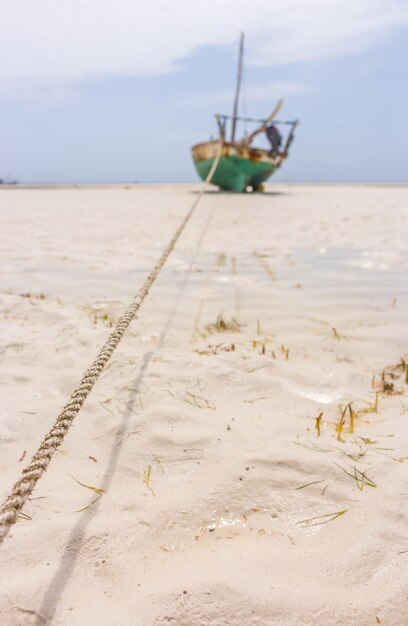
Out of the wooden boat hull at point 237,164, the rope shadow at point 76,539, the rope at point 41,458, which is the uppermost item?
the wooden boat hull at point 237,164

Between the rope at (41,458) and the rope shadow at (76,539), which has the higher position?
the rope at (41,458)

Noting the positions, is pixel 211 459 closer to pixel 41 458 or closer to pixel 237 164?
pixel 41 458

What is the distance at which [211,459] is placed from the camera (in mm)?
1552

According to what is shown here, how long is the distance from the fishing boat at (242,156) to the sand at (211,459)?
41.1 ft

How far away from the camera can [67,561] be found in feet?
3.76

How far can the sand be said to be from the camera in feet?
3.50

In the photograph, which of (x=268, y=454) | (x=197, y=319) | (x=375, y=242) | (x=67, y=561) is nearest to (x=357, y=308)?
(x=197, y=319)

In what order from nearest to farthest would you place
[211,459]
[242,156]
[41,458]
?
[41,458] → [211,459] → [242,156]

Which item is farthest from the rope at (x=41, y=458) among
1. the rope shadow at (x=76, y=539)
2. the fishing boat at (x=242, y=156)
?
the fishing boat at (x=242, y=156)

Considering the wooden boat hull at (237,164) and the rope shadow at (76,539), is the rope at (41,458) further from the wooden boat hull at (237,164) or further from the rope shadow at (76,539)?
the wooden boat hull at (237,164)

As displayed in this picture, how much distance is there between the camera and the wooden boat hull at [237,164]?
15188 mm

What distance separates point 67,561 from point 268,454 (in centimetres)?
71

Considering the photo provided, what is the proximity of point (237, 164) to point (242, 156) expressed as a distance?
0.37 meters

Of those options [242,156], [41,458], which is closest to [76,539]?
[41,458]
